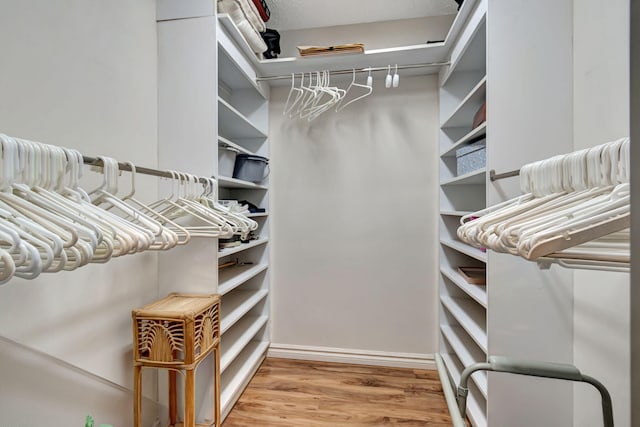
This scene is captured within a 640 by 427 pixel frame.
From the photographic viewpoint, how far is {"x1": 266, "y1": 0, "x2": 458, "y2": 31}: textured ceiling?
2.09 m

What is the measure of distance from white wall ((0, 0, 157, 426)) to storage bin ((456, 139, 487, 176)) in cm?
177

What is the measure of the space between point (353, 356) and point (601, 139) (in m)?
2.00

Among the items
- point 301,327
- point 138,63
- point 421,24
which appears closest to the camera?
point 138,63

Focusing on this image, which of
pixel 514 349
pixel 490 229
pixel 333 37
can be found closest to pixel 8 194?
pixel 490 229

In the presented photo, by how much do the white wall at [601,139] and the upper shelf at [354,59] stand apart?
0.73 meters

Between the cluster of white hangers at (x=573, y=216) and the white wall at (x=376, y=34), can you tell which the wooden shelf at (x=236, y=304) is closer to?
the cluster of white hangers at (x=573, y=216)

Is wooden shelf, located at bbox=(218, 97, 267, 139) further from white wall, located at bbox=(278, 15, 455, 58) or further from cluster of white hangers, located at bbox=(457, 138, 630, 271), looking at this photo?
cluster of white hangers, located at bbox=(457, 138, 630, 271)

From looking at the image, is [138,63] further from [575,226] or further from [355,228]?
[575,226]

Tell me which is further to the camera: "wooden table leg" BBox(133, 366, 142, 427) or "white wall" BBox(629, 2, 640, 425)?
"wooden table leg" BBox(133, 366, 142, 427)

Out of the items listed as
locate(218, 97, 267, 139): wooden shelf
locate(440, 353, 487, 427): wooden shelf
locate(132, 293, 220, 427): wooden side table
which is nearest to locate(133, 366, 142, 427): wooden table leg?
locate(132, 293, 220, 427): wooden side table

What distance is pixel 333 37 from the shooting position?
237 centimetres

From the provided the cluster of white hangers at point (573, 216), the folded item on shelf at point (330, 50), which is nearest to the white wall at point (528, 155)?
the cluster of white hangers at point (573, 216)

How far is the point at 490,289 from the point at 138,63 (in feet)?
6.78

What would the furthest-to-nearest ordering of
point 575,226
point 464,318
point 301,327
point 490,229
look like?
point 301,327 → point 464,318 → point 490,229 → point 575,226
